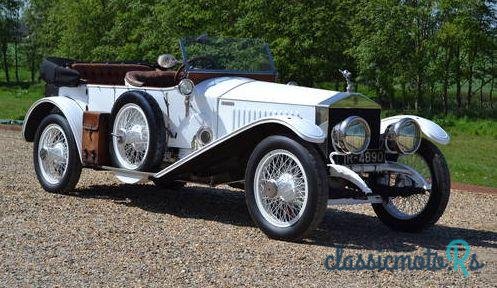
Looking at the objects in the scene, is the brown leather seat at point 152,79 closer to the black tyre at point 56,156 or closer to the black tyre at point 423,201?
the black tyre at point 56,156

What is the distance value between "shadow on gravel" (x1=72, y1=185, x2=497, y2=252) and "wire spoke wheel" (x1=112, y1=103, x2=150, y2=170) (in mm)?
518

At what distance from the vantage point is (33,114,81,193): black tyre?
8.41 metres

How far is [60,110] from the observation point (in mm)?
8703

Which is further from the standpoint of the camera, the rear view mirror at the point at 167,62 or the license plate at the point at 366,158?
the rear view mirror at the point at 167,62

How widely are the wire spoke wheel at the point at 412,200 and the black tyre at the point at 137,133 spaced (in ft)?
7.44

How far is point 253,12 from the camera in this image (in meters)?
20.0

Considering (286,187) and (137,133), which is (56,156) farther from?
(286,187)

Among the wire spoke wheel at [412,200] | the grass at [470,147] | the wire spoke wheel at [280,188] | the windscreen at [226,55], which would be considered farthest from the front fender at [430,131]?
the grass at [470,147]

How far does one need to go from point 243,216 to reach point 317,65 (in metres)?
13.2

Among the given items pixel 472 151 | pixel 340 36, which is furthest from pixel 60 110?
pixel 340 36

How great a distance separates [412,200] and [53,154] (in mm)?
3956

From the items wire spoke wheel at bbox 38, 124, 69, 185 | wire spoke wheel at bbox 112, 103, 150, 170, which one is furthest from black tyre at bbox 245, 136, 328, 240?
wire spoke wheel at bbox 38, 124, 69, 185

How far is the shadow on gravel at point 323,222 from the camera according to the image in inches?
261

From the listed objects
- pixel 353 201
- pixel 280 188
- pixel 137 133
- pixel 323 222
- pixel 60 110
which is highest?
pixel 60 110
